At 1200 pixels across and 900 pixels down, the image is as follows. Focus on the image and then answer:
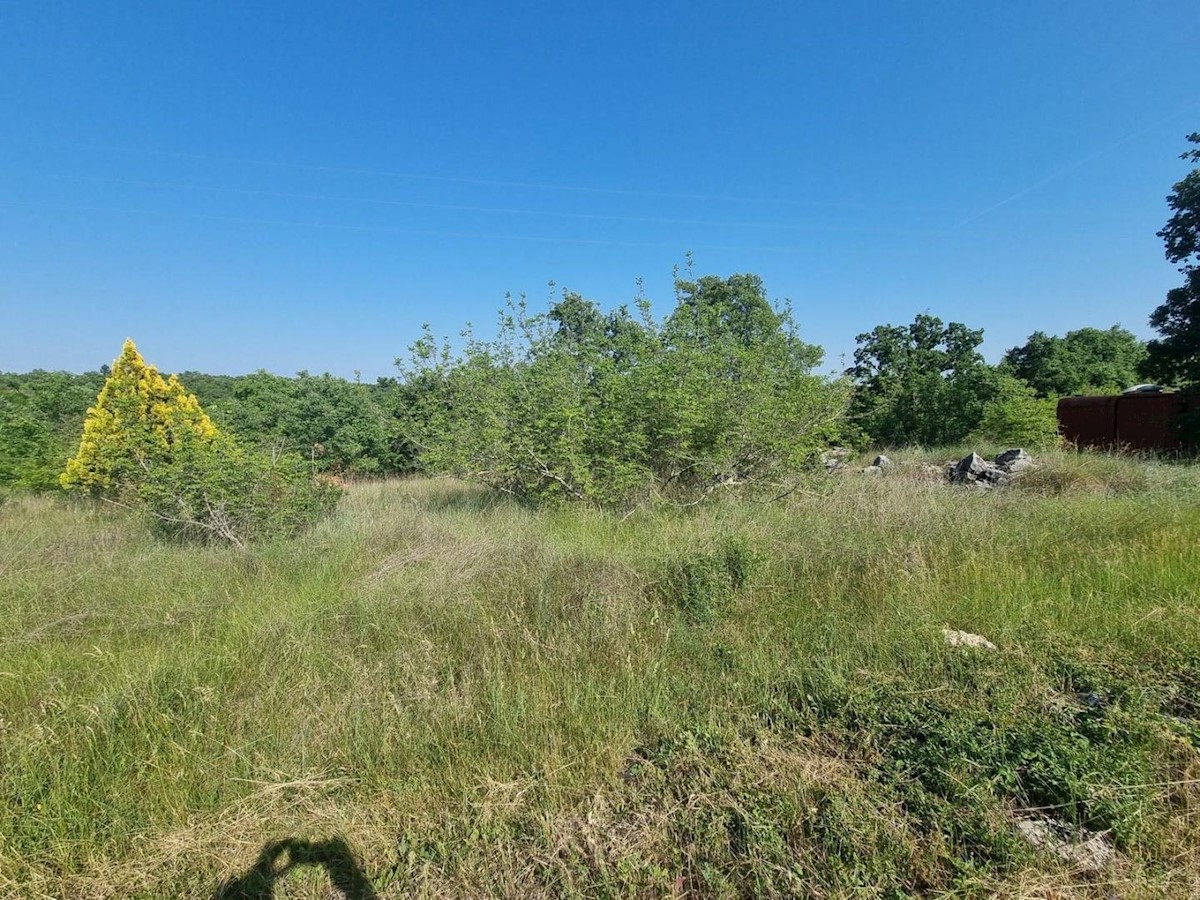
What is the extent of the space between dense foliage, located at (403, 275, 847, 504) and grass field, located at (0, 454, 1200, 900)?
2.25 m

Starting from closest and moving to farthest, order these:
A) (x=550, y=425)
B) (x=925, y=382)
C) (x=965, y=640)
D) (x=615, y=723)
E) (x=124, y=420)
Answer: (x=615, y=723) < (x=965, y=640) < (x=550, y=425) < (x=124, y=420) < (x=925, y=382)

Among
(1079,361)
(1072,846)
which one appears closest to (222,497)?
(1072,846)

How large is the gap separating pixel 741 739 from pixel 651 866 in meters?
0.67

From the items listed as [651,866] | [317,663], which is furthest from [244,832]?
[651,866]

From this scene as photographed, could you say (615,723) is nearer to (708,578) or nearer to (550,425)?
(708,578)

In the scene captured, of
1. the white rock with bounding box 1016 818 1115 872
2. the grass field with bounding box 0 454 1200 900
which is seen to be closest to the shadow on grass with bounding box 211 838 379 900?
the grass field with bounding box 0 454 1200 900

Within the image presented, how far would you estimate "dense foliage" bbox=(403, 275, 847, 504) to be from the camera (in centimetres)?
639

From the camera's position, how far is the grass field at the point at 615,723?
5.58 feet

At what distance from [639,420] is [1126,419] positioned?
46.1 ft

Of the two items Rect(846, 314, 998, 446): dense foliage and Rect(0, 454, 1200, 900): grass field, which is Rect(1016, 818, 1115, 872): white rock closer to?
Rect(0, 454, 1200, 900): grass field

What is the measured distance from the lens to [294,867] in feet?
5.75

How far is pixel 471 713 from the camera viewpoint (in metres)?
2.44

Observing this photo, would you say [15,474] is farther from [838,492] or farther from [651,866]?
[838,492]

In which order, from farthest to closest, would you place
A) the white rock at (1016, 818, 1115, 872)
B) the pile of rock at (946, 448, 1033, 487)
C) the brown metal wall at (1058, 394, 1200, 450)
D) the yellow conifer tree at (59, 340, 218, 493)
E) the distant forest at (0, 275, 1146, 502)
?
the brown metal wall at (1058, 394, 1200, 450), the pile of rock at (946, 448, 1033, 487), the yellow conifer tree at (59, 340, 218, 493), the distant forest at (0, 275, 1146, 502), the white rock at (1016, 818, 1115, 872)
